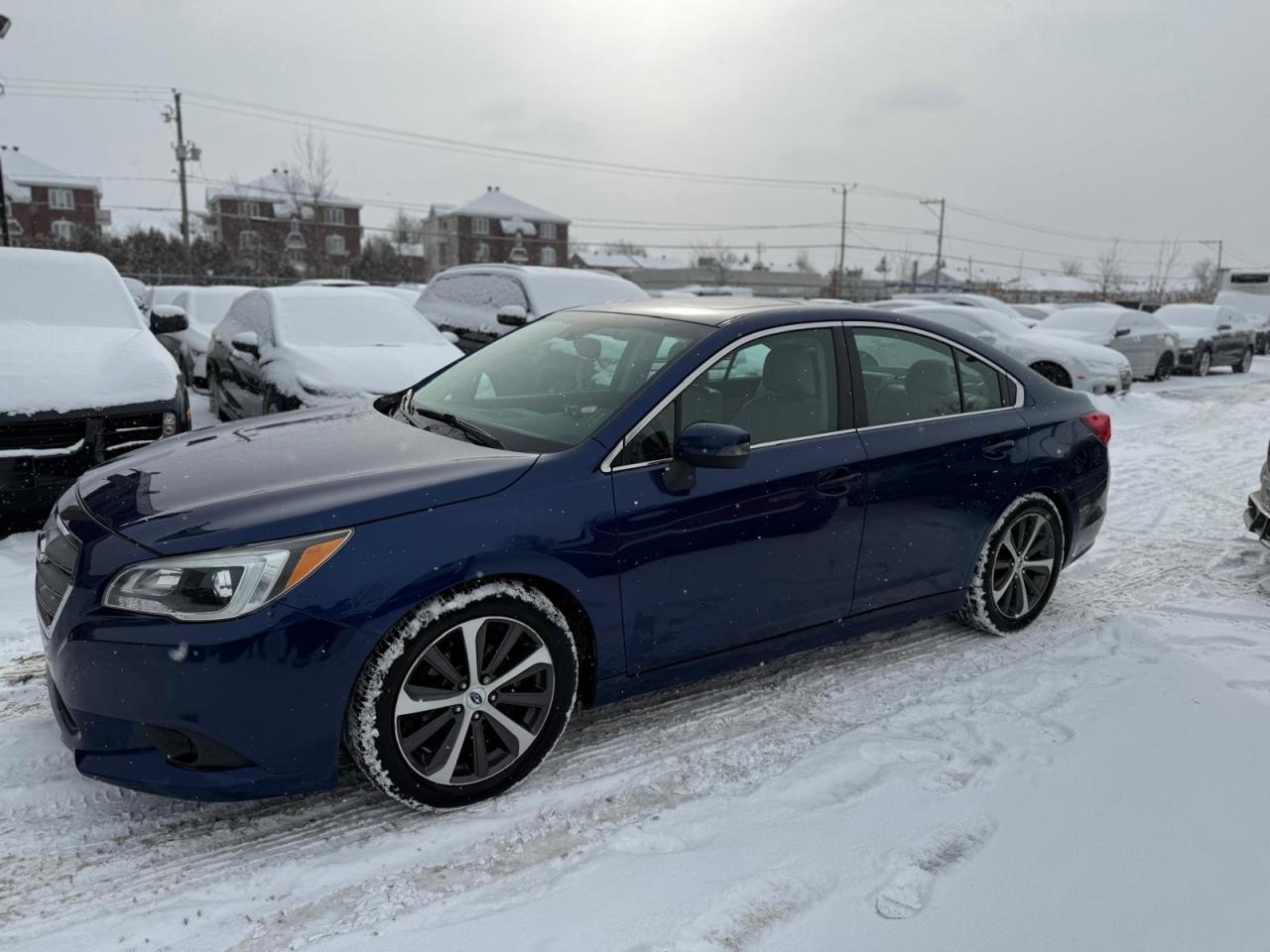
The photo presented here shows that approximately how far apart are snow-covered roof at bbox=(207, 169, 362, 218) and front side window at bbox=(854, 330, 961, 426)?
46.1 meters

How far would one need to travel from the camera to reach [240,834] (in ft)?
9.06

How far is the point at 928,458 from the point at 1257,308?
31743mm

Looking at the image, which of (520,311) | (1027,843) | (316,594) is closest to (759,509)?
(1027,843)

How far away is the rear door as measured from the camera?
3742mm

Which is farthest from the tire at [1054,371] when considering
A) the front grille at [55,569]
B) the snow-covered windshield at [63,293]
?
the front grille at [55,569]

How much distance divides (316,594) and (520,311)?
284 inches

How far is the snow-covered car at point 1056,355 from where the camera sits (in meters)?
13.1

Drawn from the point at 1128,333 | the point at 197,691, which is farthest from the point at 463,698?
the point at 1128,333

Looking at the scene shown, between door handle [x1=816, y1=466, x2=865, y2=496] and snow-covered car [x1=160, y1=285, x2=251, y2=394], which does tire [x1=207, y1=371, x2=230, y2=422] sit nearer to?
snow-covered car [x1=160, y1=285, x2=251, y2=394]

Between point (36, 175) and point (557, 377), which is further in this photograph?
point (36, 175)

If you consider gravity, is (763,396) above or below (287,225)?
below

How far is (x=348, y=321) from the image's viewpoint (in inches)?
344

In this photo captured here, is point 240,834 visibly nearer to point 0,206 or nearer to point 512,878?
point 512,878

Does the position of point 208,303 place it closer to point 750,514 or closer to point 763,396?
point 763,396
